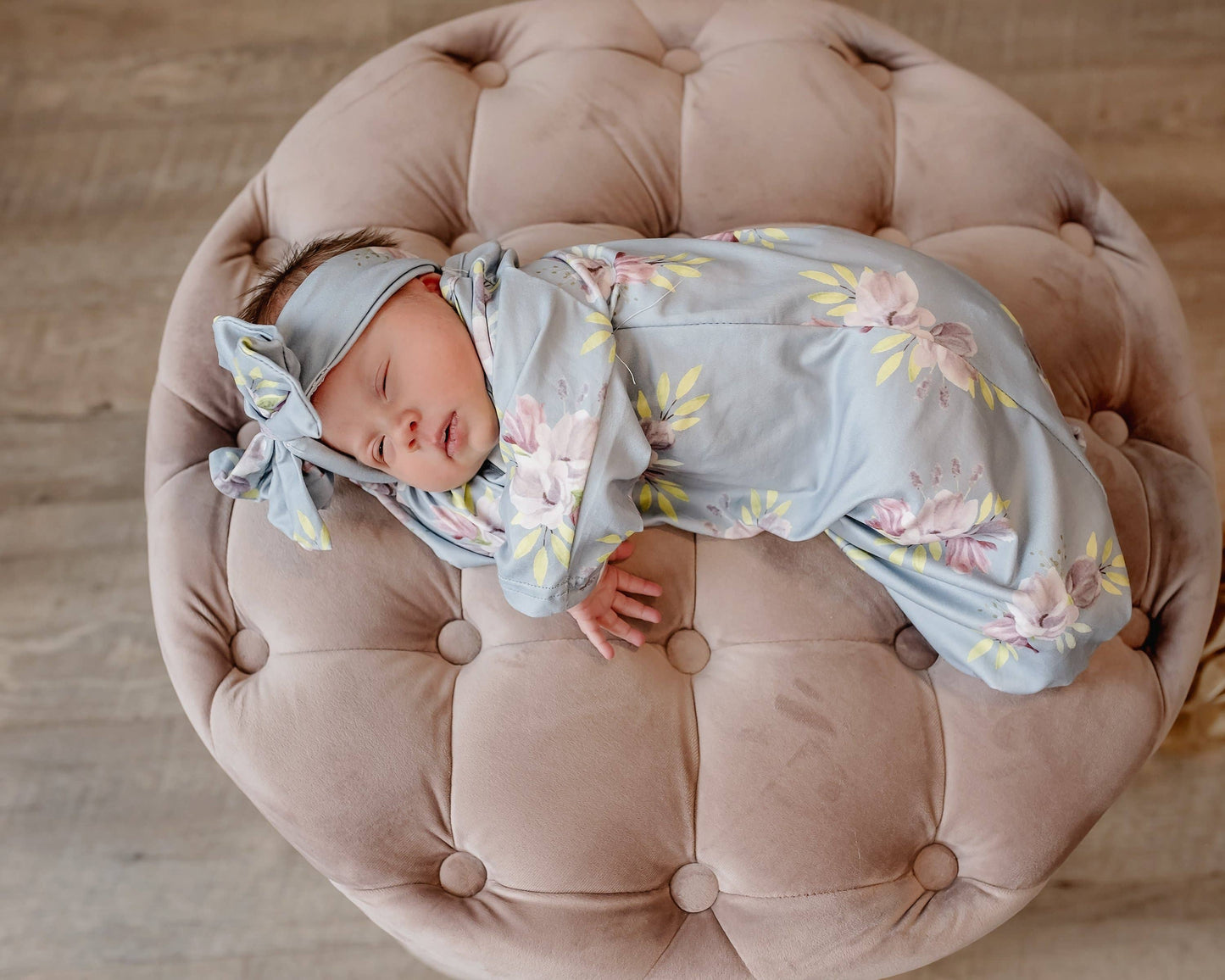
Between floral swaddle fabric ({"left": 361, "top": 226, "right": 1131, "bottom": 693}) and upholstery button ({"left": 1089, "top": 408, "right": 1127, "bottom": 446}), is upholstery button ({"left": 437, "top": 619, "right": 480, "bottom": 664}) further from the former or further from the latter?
upholstery button ({"left": 1089, "top": 408, "right": 1127, "bottom": 446})

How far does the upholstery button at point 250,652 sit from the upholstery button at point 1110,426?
95cm

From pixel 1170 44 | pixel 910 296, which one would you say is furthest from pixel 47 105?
pixel 1170 44

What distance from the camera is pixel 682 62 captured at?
3.86ft

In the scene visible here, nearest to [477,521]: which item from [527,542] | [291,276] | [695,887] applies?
[527,542]

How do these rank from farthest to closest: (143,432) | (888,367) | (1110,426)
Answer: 1. (143,432)
2. (1110,426)
3. (888,367)

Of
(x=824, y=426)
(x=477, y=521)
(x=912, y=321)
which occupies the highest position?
(x=912, y=321)

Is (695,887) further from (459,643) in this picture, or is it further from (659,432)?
(659,432)

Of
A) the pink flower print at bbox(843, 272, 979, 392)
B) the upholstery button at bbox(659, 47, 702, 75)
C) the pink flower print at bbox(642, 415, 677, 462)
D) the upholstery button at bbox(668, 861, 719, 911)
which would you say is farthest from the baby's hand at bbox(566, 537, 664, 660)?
the upholstery button at bbox(659, 47, 702, 75)

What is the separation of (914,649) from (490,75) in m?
0.86

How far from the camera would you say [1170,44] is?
1651mm

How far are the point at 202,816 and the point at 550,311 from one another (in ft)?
2.95

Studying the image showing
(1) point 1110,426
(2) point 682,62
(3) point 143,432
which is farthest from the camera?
(3) point 143,432

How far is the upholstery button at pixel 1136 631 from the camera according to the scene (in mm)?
1003

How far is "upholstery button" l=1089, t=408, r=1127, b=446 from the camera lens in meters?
1.07
